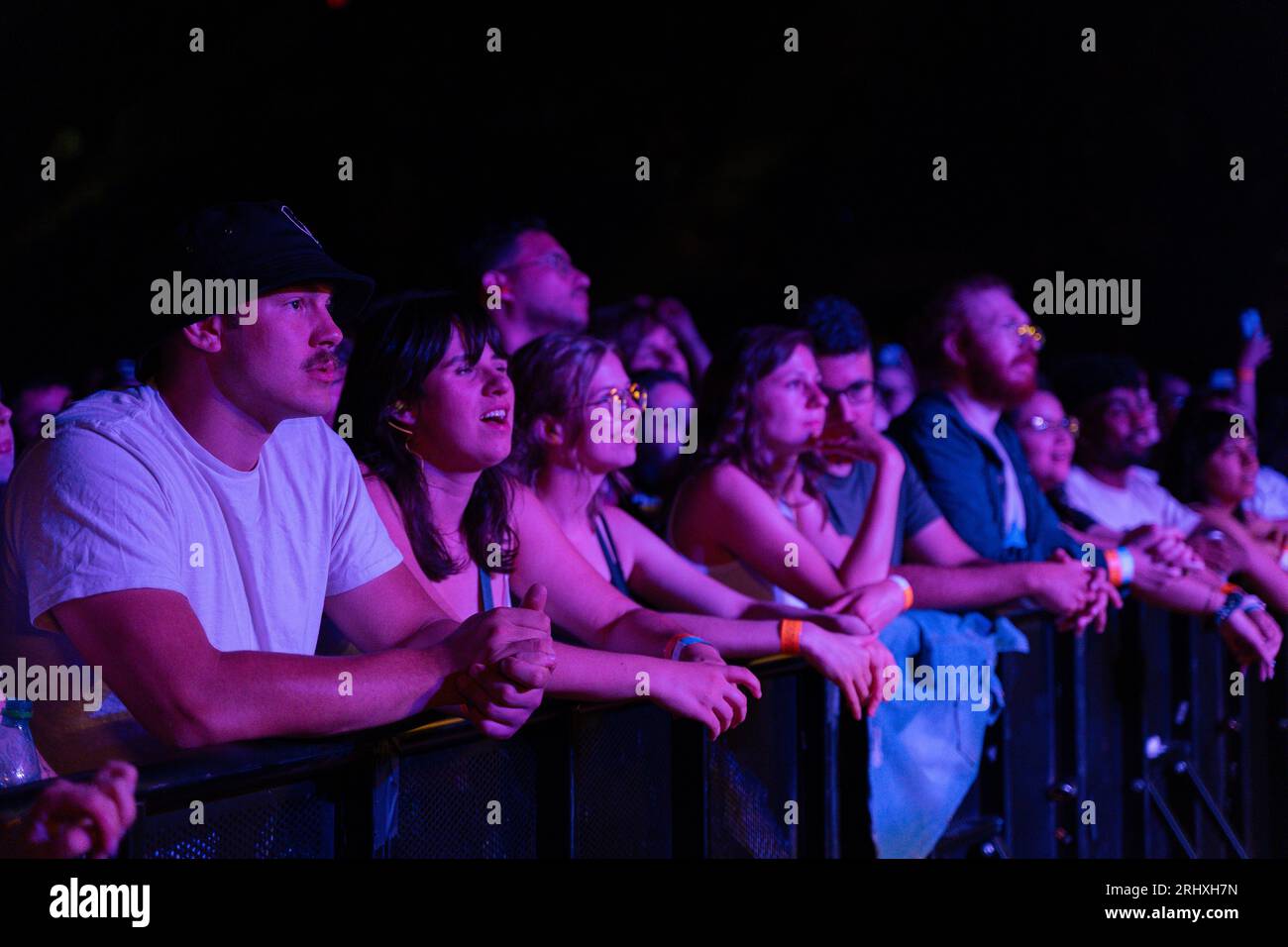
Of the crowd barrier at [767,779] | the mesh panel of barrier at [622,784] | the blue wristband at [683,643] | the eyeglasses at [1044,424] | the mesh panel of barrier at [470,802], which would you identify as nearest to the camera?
the crowd barrier at [767,779]

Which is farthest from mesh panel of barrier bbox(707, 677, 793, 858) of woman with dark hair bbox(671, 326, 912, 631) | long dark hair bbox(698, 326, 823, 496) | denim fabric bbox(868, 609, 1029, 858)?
long dark hair bbox(698, 326, 823, 496)

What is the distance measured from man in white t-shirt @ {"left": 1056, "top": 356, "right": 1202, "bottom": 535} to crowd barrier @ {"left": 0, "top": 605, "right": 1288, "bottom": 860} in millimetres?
648

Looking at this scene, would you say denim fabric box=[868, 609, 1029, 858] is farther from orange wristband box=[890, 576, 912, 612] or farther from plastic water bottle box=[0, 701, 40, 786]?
plastic water bottle box=[0, 701, 40, 786]

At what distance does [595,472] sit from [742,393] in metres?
0.56

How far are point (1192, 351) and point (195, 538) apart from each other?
6.29 metres

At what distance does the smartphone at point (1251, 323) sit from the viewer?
5.99 meters

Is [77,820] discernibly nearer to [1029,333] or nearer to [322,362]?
[322,362]

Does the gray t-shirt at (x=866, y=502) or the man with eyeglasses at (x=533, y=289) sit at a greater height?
the man with eyeglasses at (x=533, y=289)

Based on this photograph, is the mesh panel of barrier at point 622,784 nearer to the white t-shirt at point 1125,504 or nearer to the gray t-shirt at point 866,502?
the gray t-shirt at point 866,502

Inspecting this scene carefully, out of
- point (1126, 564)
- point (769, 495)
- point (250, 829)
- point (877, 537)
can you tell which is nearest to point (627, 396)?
point (769, 495)

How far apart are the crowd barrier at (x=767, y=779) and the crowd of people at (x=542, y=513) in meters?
0.08

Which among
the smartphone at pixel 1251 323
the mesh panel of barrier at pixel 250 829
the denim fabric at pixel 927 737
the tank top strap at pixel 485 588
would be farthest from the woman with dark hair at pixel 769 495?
the smartphone at pixel 1251 323

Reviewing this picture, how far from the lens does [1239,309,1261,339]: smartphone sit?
19.7 feet
